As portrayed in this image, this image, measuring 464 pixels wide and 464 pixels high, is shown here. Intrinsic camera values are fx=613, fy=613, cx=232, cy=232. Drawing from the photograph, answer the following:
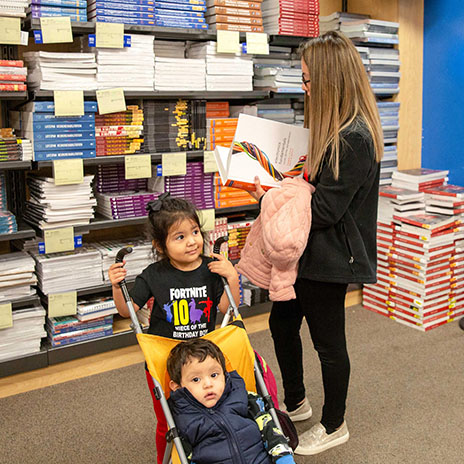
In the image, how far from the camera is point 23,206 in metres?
3.55

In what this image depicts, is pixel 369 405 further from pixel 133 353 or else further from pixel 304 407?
pixel 133 353

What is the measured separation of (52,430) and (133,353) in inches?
30.8

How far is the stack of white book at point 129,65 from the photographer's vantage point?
328 cm

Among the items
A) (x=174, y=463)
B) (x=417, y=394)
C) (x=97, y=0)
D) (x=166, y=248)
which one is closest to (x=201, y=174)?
(x=97, y=0)

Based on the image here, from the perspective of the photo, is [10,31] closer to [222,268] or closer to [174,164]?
[174,164]

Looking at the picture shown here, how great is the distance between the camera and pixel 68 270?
11.1ft

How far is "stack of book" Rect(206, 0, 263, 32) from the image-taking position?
3.60 metres

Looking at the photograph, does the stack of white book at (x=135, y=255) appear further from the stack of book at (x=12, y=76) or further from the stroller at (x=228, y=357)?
the stroller at (x=228, y=357)

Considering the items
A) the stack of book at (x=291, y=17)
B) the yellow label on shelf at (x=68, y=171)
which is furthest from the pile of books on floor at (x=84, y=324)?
the stack of book at (x=291, y=17)

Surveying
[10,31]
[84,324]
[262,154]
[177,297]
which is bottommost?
[84,324]

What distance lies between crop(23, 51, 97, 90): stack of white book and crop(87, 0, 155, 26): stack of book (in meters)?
0.22

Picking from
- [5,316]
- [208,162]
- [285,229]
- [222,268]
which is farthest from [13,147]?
[285,229]

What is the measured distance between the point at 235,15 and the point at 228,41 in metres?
0.18

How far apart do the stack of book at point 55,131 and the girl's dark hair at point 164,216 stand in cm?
113
